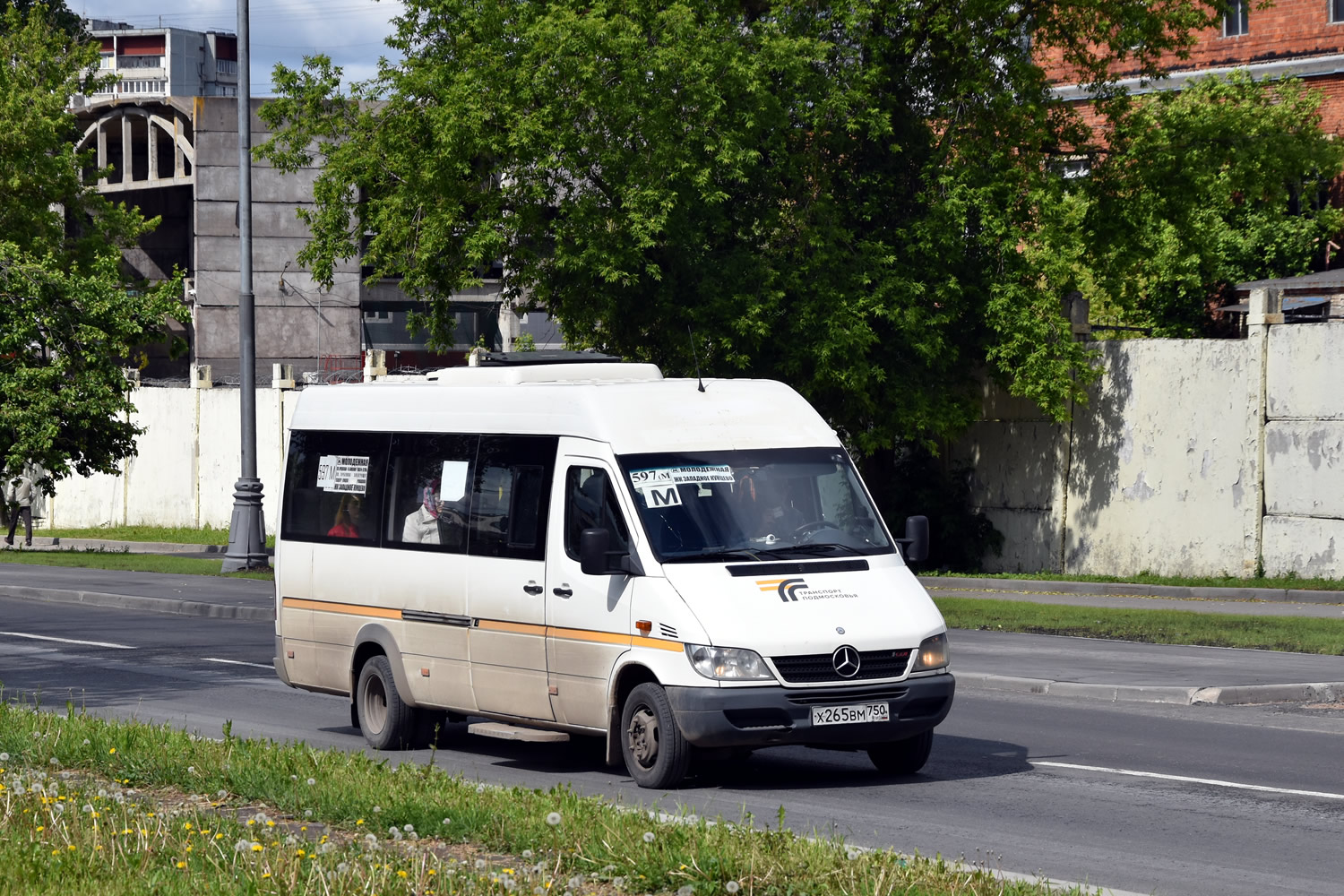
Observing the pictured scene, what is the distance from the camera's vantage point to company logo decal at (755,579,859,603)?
10070 mm

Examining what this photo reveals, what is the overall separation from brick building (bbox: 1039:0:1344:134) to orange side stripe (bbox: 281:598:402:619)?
101 ft

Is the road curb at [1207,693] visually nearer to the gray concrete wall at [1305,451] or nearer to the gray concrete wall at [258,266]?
the gray concrete wall at [1305,451]

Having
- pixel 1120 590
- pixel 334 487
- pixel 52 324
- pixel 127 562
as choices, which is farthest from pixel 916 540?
pixel 52 324

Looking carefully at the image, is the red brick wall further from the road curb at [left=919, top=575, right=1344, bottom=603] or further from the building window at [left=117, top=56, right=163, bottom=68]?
the building window at [left=117, top=56, right=163, bottom=68]

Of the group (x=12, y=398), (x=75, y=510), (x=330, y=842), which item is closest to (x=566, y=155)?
(x=12, y=398)

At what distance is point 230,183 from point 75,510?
2845cm

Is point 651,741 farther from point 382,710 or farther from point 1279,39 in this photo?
point 1279,39

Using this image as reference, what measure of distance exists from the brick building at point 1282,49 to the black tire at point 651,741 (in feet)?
106

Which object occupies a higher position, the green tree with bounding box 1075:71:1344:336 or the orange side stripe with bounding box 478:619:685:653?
the green tree with bounding box 1075:71:1344:336

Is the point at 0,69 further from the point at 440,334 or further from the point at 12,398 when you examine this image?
the point at 440,334

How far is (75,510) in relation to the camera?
46.5 meters

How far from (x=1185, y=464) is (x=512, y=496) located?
689 inches

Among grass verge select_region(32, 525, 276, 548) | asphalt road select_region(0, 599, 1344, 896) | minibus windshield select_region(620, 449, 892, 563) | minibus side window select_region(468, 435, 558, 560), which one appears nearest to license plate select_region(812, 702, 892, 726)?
asphalt road select_region(0, 599, 1344, 896)

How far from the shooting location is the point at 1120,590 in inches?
1038
